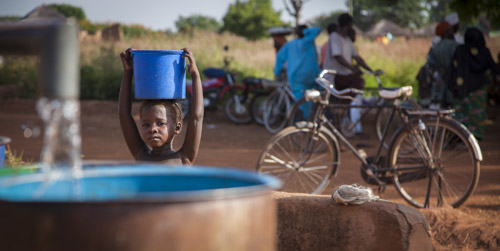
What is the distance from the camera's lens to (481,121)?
893 cm

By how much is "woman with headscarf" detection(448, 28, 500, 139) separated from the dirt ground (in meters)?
0.82

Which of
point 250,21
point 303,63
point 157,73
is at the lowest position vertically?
point 157,73

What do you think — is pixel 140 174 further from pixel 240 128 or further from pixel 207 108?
pixel 207 108

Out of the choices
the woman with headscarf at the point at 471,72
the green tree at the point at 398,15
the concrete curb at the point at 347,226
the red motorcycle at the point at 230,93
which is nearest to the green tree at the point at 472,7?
the woman with headscarf at the point at 471,72

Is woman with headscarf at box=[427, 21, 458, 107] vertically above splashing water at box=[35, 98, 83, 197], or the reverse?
woman with headscarf at box=[427, 21, 458, 107]

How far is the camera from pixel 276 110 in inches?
426

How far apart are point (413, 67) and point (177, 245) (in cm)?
1792

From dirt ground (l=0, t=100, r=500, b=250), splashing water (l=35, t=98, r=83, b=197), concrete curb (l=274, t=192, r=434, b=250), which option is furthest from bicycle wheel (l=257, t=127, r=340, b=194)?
splashing water (l=35, t=98, r=83, b=197)

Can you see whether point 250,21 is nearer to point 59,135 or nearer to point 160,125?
point 160,125

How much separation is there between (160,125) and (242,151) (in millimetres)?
5808

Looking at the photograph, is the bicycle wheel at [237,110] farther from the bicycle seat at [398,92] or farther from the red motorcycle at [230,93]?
the bicycle seat at [398,92]

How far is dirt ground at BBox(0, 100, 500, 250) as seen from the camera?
3904 mm

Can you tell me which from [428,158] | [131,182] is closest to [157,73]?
[131,182]

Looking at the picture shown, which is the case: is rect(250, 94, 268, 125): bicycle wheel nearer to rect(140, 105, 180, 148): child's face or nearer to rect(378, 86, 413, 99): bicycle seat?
rect(378, 86, 413, 99): bicycle seat
